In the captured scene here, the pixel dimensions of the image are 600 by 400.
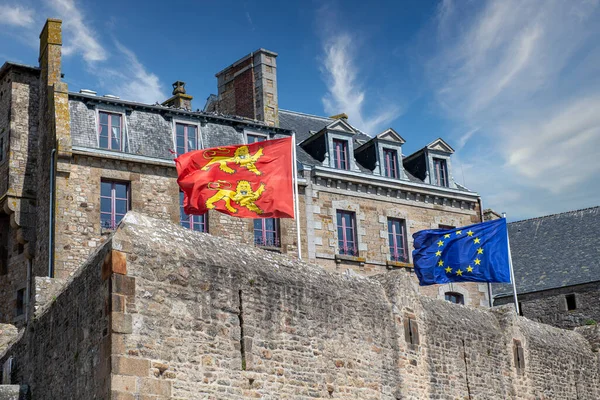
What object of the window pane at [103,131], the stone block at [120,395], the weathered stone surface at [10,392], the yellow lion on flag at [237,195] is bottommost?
the stone block at [120,395]

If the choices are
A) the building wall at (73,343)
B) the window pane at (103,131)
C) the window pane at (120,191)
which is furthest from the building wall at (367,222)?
the building wall at (73,343)

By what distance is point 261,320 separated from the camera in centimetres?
1166

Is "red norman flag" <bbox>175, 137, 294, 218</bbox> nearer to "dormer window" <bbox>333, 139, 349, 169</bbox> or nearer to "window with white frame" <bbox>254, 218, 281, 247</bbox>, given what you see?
"window with white frame" <bbox>254, 218, 281, 247</bbox>

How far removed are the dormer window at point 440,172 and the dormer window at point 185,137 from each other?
759 centimetres

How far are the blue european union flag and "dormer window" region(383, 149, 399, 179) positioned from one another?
534 centimetres

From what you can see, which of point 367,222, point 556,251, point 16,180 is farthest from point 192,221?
point 556,251

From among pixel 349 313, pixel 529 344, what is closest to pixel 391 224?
pixel 529 344

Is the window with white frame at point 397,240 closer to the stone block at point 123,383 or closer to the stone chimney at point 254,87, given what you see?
the stone chimney at point 254,87

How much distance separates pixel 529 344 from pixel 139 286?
33.2ft

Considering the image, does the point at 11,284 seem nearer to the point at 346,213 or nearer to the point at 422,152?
the point at 346,213

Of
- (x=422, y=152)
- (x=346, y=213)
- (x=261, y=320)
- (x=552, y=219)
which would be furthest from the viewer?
(x=552, y=219)

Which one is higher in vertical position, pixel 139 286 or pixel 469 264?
pixel 469 264

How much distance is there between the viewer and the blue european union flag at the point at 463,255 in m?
19.7

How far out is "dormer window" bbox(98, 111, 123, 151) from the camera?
20750mm
